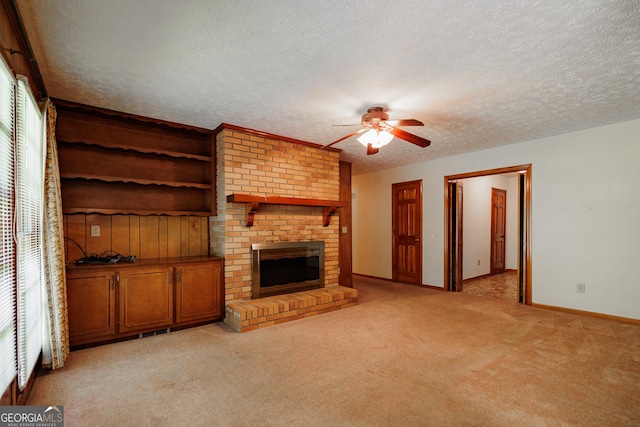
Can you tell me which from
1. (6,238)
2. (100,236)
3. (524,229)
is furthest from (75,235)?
(524,229)

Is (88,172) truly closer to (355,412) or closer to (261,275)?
(261,275)

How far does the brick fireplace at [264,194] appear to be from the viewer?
385cm

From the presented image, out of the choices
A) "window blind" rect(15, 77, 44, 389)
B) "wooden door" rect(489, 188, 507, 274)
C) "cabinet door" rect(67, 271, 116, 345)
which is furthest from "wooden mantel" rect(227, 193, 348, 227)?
"wooden door" rect(489, 188, 507, 274)

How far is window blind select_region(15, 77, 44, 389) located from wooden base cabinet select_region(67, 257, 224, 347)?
50cm

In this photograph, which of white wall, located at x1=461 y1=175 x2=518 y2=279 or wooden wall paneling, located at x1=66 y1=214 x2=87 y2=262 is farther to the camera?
white wall, located at x1=461 y1=175 x2=518 y2=279

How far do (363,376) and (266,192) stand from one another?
8.37 ft

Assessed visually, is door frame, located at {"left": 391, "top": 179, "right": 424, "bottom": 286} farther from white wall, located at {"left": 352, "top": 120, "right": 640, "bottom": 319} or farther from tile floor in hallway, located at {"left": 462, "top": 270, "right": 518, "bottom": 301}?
white wall, located at {"left": 352, "top": 120, "right": 640, "bottom": 319}

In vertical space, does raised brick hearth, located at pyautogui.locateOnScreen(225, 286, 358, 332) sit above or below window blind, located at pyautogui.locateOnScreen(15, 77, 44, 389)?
below

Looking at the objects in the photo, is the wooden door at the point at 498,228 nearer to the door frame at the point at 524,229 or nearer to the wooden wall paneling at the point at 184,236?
the door frame at the point at 524,229

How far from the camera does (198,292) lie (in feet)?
11.8

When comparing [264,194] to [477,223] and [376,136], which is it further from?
[477,223]

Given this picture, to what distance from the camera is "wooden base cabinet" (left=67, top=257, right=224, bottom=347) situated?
2.97 meters

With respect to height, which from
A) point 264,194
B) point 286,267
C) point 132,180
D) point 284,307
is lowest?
point 284,307

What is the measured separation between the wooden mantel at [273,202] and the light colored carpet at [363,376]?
144 centimetres
